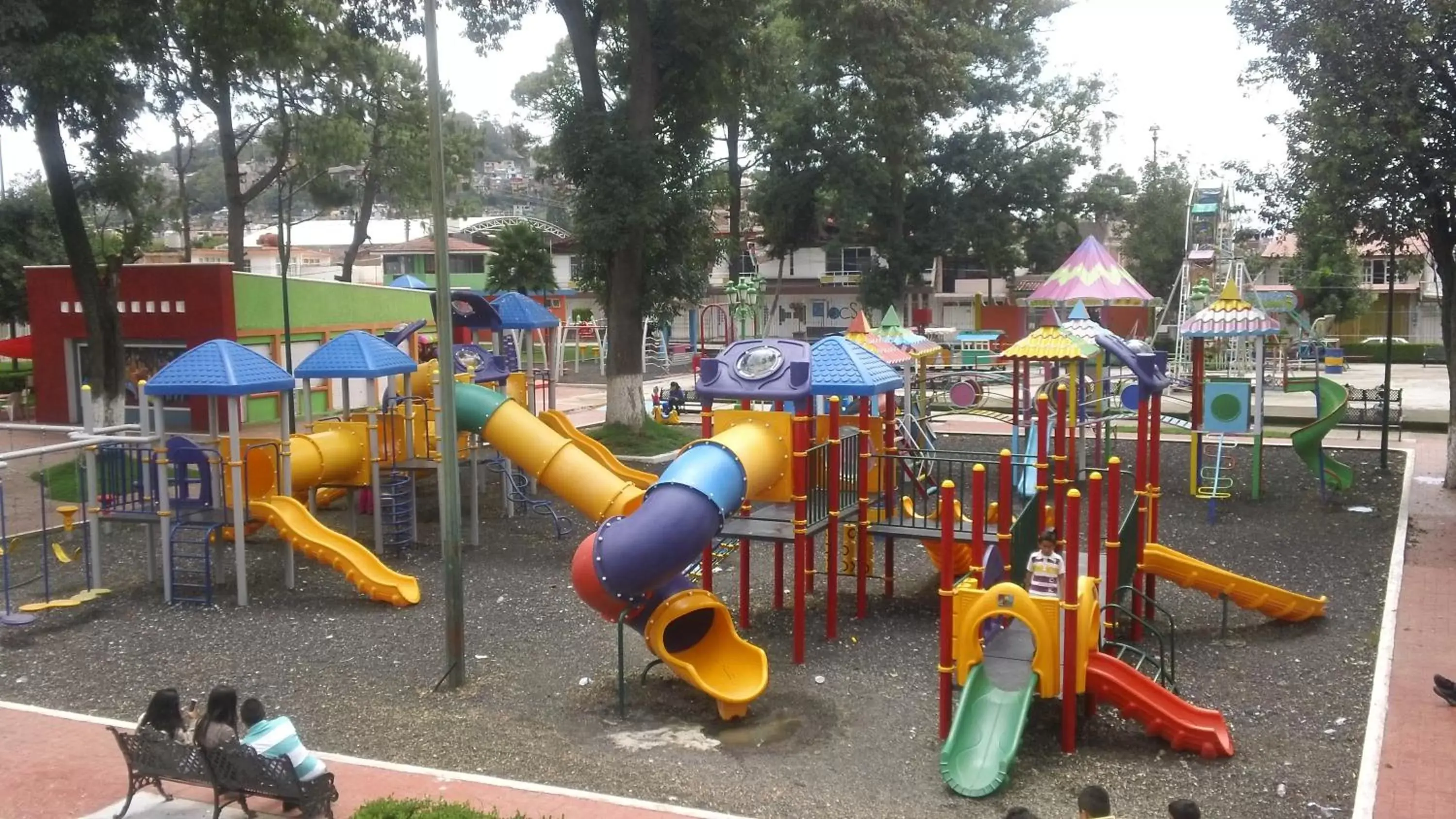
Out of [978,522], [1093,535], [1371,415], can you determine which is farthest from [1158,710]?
[1371,415]

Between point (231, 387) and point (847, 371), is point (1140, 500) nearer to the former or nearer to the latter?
point (847, 371)

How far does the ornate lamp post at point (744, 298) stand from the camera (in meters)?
48.2

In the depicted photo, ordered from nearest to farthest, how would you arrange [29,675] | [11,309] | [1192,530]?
[29,675], [1192,530], [11,309]

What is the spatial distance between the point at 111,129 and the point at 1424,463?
85.2 ft

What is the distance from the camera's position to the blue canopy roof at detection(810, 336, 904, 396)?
13.4 m

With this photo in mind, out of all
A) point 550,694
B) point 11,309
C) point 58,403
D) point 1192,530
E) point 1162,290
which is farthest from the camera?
point 1162,290

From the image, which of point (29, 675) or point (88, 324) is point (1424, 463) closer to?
point (29, 675)

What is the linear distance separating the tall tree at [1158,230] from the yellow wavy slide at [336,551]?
51.7 metres

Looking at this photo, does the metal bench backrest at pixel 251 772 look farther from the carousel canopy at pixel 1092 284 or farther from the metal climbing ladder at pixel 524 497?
the carousel canopy at pixel 1092 284

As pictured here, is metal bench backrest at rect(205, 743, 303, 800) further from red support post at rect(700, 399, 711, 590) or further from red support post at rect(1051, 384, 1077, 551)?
red support post at rect(1051, 384, 1077, 551)

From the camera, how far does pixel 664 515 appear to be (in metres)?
9.73

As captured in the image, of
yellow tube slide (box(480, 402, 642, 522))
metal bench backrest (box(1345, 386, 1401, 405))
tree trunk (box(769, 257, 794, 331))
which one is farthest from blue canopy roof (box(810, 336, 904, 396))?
tree trunk (box(769, 257, 794, 331))

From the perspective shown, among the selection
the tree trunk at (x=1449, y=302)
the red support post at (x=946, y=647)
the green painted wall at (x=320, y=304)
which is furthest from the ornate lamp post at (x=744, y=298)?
the red support post at (x=946, y=647)

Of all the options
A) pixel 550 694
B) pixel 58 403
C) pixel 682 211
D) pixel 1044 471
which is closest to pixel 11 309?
pixel 58 403
